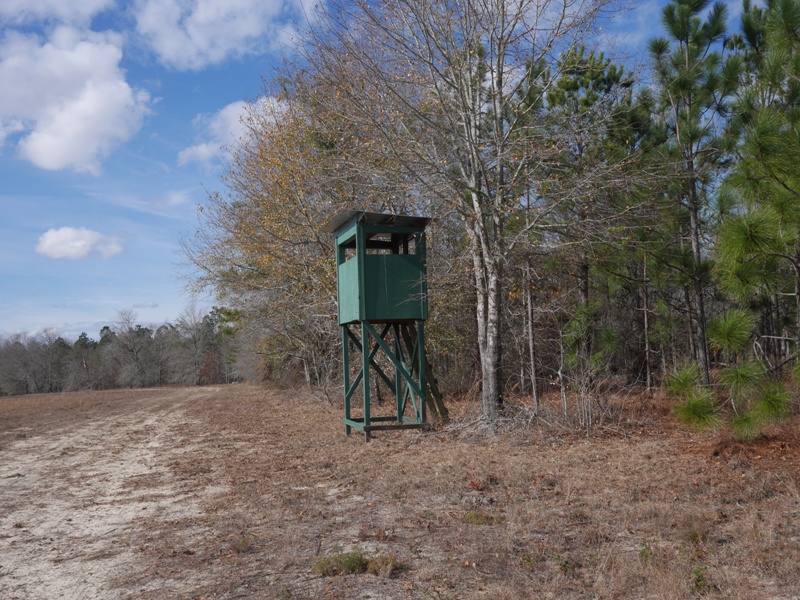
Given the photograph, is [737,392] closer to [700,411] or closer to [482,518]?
[700,411]

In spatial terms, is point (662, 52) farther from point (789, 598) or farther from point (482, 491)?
point (789, 598)

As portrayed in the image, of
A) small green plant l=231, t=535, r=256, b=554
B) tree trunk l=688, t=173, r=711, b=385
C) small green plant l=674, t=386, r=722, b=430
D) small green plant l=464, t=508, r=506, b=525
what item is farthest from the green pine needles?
small green plant l=231, t=535, r=256, b=554

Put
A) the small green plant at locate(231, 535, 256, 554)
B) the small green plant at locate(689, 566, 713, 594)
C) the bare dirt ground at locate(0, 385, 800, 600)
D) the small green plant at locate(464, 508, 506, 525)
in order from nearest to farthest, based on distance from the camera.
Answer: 1. the small green plant at locate(689, 566, 713, 594)
2. the bare dirt ground at locate(0, 385, 800, 600)
3. the small green plant at locate(231, 535, 256, 554)
4. the small green plant at locate(464, 508, 506, 525)

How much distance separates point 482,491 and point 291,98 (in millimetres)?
13506

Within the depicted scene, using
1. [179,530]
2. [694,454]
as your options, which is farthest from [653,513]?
[179,530]

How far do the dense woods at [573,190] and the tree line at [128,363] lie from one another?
201 feet

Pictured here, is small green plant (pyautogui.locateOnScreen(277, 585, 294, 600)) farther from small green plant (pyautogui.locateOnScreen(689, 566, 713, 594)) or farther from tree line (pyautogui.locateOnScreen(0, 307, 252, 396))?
tree line (pyautogui.locateOnScreen(0, 307, 252, 396))

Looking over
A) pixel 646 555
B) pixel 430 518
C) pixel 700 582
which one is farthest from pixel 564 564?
pixel 430 518

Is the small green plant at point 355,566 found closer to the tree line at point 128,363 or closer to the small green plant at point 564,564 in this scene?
the small green plant at point 564,564

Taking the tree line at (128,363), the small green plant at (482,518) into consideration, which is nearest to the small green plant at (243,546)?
the small green plant at (482,518)

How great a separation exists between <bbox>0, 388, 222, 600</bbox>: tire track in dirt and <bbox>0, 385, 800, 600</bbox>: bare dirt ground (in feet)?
0.10

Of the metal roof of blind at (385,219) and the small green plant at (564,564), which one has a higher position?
the metal roof of blind at (385,219)

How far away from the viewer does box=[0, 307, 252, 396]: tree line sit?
75.8 m

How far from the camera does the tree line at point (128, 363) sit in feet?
249
